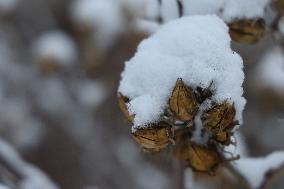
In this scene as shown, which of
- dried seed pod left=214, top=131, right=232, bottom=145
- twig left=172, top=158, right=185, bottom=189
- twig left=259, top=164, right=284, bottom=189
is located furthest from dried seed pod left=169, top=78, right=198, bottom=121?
twig left=259, top=164, right=284, bottom=189

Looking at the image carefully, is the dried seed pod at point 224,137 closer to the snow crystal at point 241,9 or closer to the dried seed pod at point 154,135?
the dried seed pod at point 154,135

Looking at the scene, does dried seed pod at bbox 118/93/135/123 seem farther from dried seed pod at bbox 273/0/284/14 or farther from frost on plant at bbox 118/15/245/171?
dried seed pod at bbox 273/0/284/14

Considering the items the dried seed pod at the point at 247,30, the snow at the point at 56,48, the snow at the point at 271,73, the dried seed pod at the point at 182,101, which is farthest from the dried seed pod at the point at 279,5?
the snow at the point at 56,48

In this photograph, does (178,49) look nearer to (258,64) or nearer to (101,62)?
(258,64)

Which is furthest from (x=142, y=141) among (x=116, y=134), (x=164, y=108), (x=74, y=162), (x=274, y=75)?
(x=74, y=162)

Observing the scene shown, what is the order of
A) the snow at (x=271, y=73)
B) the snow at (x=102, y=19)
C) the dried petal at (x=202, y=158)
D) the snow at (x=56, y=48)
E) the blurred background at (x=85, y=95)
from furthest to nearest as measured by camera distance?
1. the snow at (x=102, y=19)
2. the snow at (x=56, y=48)
3. the blurred background at (x=85, y=95)
4. the snow at (x=271, y=73)
5. the dried petal at (x=202, y=158)

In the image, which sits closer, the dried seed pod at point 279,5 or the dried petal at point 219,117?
the dried petal at point 219,117

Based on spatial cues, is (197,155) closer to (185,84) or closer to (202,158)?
(202,158)
